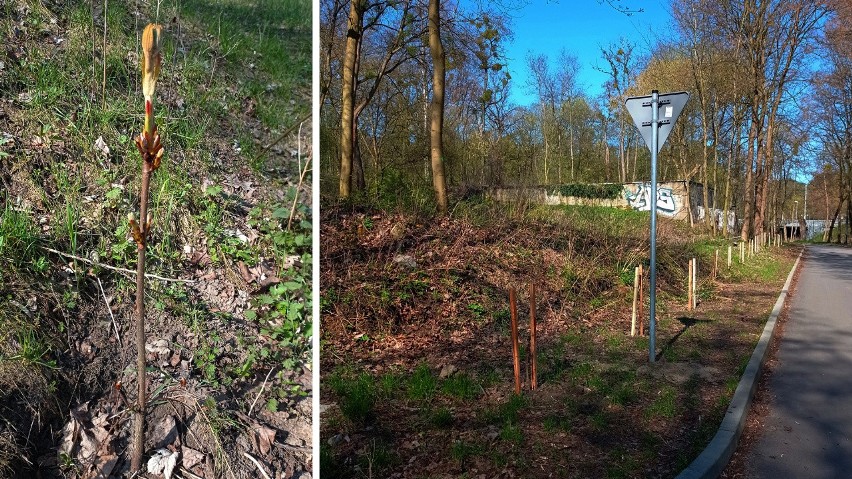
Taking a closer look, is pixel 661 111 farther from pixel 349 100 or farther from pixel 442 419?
pixel 349 100

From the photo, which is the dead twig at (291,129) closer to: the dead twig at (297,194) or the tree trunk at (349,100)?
the dead twig at (297,194)

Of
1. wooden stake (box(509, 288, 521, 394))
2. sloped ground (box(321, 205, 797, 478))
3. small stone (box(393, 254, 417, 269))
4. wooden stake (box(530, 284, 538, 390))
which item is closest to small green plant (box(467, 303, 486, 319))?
sloped ground (box(321, 205, 797, 478))

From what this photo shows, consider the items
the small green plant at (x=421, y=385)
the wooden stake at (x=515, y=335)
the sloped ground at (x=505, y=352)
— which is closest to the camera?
the sloped ground at (x=505, y=352)

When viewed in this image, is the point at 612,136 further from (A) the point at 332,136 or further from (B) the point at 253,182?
(B) the point at 253,182

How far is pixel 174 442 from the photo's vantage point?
3.81 feet

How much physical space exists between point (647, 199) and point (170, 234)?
3297cm

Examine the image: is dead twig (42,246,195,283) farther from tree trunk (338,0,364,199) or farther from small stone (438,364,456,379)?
tree trunk (338,0,364,199)

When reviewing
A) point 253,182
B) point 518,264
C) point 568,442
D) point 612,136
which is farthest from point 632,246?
point 612,136

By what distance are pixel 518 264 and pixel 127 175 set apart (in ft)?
28.5

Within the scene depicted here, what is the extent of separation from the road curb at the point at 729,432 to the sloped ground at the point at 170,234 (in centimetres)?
322

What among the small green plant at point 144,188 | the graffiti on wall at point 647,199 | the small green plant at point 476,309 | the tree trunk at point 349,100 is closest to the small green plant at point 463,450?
the small green plant at point 144,188

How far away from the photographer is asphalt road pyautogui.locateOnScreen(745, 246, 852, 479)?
416 centimetres

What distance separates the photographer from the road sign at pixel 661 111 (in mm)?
6078

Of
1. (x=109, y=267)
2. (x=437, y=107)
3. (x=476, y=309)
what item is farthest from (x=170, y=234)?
(x=437, y=107)
